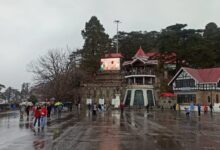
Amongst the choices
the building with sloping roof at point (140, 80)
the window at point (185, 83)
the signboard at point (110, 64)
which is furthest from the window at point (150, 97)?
the window at point (185, 83)

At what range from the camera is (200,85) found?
7700 cm

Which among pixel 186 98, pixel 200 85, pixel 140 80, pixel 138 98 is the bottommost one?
A: pixel 186 98

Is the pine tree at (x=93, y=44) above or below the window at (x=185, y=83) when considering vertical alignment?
above

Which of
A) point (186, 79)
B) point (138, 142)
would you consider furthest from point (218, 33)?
point (138, 142)

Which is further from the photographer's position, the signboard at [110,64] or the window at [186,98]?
the signboard at [110,64]

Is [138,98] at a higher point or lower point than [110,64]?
lower

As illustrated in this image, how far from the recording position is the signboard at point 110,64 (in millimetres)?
103000

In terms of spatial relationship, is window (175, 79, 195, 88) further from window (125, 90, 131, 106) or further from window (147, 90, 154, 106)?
window (125, 90, 131, 106)

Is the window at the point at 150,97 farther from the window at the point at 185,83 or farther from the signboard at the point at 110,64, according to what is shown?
the window at the point at 185,83

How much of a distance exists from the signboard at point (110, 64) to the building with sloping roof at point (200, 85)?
26.5m

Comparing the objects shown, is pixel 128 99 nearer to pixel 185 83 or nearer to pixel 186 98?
pixel 186 98

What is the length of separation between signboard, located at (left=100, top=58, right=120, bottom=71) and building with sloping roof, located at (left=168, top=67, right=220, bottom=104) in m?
26.5

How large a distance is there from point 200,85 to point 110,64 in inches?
1283

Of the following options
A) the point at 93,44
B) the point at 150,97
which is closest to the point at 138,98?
the point at 150,97
